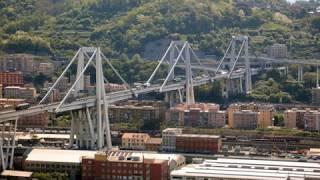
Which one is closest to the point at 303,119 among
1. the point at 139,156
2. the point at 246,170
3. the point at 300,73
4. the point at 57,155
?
the point at 300,73

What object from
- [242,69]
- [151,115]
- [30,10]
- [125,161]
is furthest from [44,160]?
[30,10]

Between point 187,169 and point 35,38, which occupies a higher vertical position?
point 35,38

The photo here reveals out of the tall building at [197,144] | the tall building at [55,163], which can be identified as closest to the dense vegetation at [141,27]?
the tall building at [197,144]

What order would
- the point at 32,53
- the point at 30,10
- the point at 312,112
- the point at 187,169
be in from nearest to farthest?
the point at 187,169 < the point at 312,112 < the point at 32,53 < the point at 30,10

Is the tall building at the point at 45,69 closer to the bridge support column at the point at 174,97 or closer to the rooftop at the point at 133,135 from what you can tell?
the bridge support column at the point at 174,97

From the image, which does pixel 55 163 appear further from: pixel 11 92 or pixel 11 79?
pixel 11 79

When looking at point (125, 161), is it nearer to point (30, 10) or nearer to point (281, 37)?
point (281, 37)
